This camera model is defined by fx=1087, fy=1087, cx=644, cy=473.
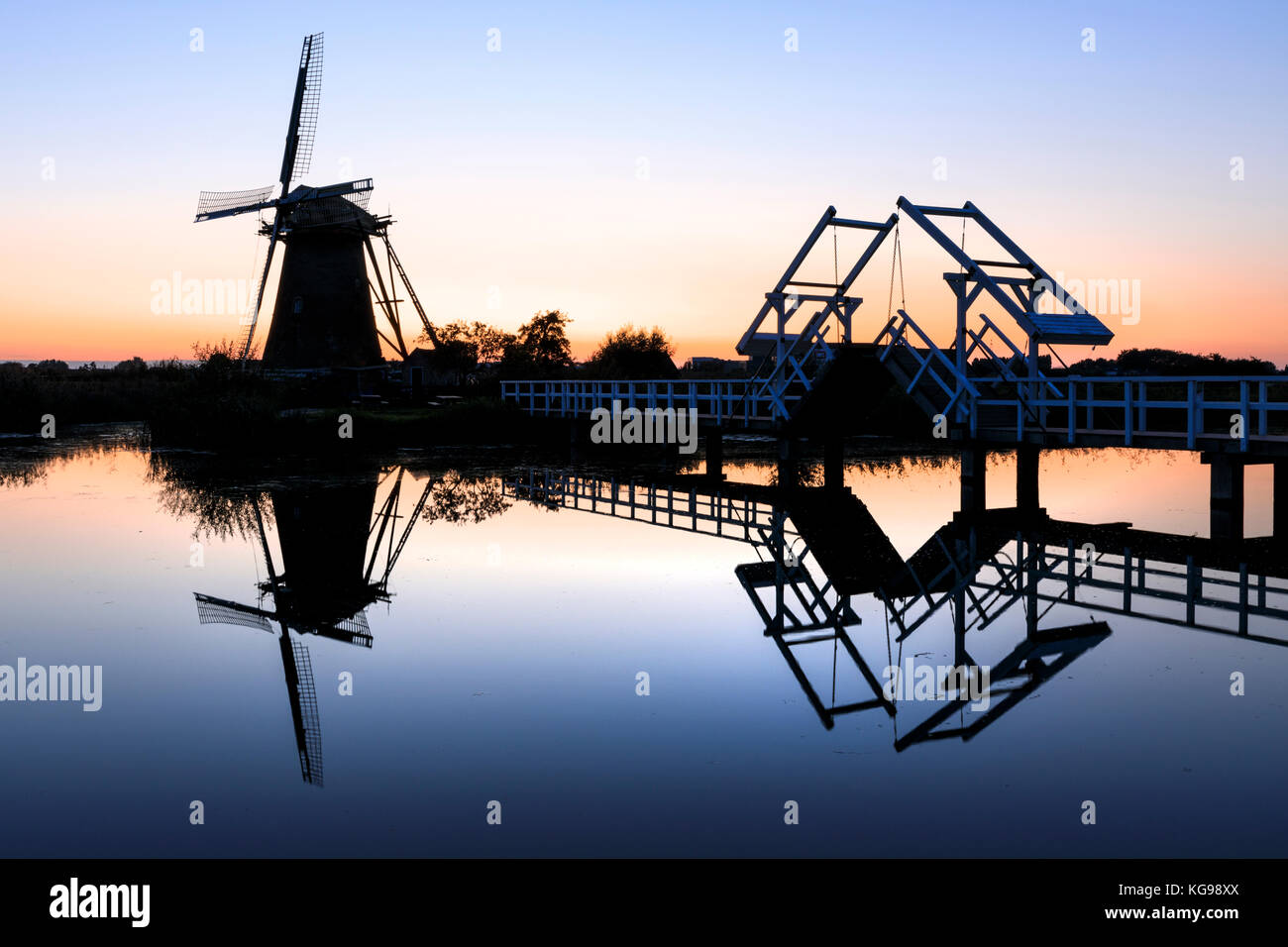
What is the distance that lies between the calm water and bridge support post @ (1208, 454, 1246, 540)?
17.8 inches

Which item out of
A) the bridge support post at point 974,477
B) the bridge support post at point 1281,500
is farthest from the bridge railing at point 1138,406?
the bridge support post at point 974,477

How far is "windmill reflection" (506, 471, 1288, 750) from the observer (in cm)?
915

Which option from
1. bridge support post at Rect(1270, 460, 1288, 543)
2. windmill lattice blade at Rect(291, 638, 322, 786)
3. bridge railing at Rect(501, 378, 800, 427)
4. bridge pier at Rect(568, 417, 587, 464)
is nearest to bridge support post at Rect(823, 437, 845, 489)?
bridge railing at Rect(501, 378, 800, 427)

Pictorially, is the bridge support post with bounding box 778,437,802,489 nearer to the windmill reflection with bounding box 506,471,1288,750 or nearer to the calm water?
the windmill reflection with bounding box 506,471,1288,750

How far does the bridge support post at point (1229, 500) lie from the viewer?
1677cm

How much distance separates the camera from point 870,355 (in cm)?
2397

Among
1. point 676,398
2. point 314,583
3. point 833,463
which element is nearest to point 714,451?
point 833,463

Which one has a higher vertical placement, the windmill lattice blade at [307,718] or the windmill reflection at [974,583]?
the windmill reflection at [974,583]

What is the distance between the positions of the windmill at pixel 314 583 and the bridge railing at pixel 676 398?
30.4 ft

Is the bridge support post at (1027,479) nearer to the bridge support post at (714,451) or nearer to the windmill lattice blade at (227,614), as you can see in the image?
the bridge support post at (714,451)

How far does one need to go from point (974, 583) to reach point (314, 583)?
816 cm

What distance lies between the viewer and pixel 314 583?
45.0 feet
